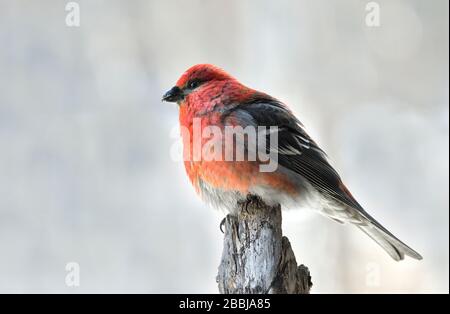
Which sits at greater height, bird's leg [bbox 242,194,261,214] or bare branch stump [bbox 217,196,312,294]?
bird's leg [bbox 242,194,261,214]

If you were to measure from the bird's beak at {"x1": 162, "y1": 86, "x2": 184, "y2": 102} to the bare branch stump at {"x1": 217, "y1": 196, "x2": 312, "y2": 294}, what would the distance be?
1.16 m

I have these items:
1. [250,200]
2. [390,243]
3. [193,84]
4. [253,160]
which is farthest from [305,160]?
[193,84]

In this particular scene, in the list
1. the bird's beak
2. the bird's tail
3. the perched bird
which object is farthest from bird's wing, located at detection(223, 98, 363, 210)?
the bird's beak

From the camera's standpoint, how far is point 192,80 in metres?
4.10

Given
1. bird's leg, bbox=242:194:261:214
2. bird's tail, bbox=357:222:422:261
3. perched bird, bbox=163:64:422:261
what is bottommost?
bird's tail, bbox=357:222:422:261

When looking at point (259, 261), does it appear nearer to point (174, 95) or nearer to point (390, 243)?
point (390, 243)

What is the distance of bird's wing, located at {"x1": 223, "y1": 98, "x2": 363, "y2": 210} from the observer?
3.83m

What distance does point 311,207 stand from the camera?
3.98 meters

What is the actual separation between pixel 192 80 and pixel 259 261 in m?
1.62

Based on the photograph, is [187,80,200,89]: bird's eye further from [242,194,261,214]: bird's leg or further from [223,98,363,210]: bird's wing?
[242,194,261,214]: bird's leg
